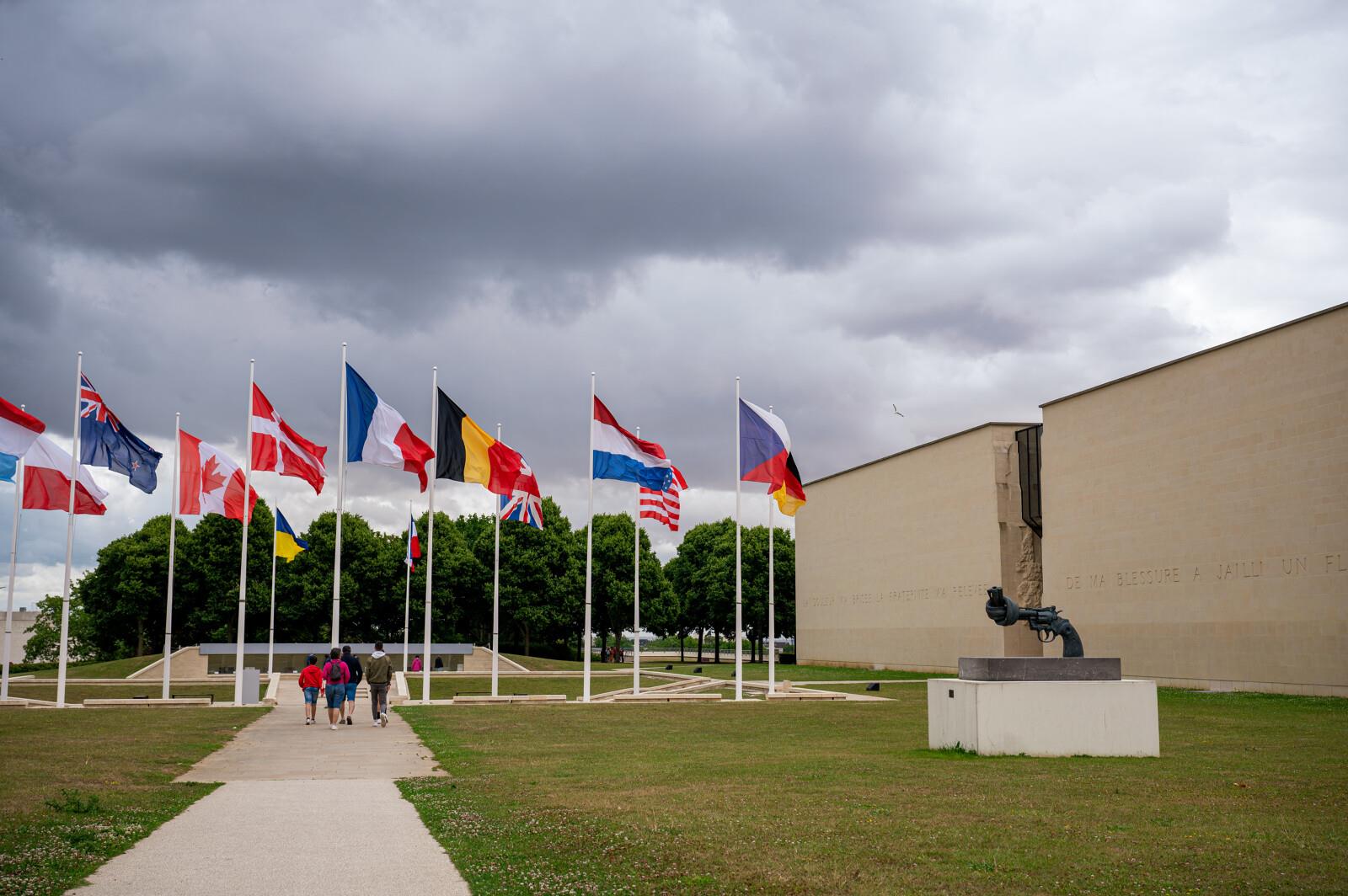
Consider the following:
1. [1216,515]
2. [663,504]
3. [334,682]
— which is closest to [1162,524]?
[1216,515]

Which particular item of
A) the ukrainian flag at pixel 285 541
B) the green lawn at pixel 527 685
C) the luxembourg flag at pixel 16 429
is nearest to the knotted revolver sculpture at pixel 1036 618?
the green lawn at pixel 527 685

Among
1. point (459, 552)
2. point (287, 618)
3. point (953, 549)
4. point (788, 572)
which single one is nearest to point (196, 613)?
point (287, 618)

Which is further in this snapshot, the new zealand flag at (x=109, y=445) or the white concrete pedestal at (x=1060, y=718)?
the new zealand flag at (x=109, y=445)

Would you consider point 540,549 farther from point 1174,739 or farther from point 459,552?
point 1174,739

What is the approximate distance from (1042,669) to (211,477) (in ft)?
77.0

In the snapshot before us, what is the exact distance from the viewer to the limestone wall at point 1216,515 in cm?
3438

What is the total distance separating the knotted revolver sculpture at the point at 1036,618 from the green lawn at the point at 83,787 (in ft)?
40.2

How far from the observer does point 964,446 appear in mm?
54219

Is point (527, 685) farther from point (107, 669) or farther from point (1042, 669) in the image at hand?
point (1042, 669)

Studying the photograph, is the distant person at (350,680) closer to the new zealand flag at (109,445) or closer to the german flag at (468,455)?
the german flag at (468,455)

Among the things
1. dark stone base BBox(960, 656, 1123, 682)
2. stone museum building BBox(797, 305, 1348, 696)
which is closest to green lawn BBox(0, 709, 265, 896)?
dark stone base BBox(960, 656, 1123, 682)

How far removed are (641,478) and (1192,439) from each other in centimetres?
2038

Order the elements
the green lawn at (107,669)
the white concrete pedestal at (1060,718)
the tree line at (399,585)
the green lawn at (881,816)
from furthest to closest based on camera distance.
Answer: the tree line at (399,585) < the green lawn at (107,669) < the white concrete pedestal at (1060,718) < the green lawn at (881,816)

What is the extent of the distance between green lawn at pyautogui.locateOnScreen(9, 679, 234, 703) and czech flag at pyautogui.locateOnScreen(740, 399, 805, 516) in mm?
19546
